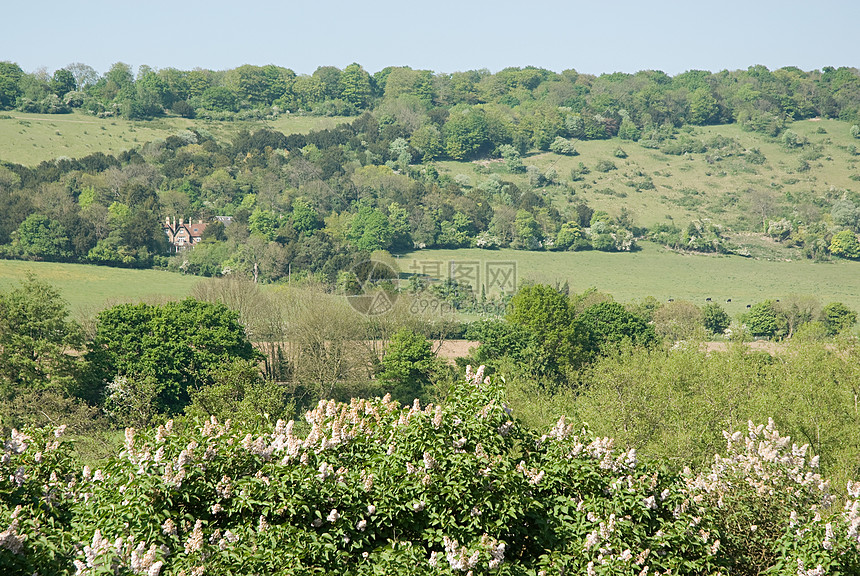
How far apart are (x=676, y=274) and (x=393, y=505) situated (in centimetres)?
10792

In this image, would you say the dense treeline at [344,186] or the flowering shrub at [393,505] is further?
the dense treeline at [344,186]

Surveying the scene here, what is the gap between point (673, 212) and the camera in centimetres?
14375

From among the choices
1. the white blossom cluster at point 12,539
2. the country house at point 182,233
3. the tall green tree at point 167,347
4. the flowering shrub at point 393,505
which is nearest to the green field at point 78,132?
the country house at point 182,233

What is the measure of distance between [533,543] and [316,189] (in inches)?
5084

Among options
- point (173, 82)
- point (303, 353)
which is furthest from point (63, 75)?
point (303, 353)

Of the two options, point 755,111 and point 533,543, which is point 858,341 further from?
point 755,111

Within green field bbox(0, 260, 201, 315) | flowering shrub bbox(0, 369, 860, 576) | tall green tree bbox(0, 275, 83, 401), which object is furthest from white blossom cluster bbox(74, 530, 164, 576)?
green field bbox(0, 260, 201, 315)

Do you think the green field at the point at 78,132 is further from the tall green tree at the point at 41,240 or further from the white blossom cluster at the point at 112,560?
the white blossom cluster at the point at 112,560

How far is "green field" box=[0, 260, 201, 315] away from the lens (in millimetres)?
82812
